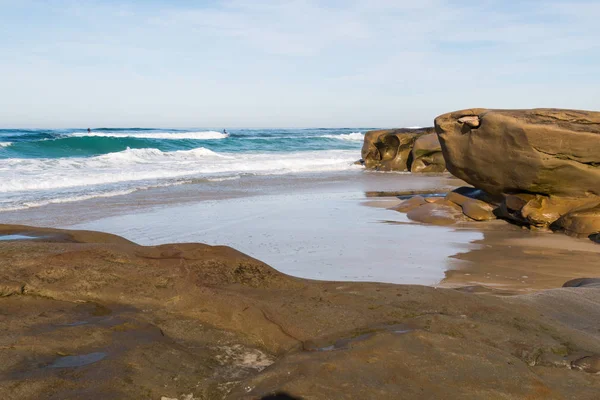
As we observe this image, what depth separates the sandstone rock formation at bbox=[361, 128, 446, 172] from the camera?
18062mm

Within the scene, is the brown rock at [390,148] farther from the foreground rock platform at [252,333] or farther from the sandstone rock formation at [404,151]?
the foreground rock platform at [252,333]

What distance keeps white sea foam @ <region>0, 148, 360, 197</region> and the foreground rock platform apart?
10.5 metres

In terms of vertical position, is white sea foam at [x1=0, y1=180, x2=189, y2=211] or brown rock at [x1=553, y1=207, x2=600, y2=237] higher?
brown rock at [x1=553, y1=207, x2=600, y2=237]

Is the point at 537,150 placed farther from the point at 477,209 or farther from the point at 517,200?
the point at 477,209

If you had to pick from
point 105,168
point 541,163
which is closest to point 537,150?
point 541,163

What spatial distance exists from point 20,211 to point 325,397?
918cm

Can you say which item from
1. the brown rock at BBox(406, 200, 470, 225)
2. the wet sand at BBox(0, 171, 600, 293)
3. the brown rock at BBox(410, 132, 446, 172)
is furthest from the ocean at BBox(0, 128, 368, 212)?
the brown rock at BBox(406, 200, 470, 225)

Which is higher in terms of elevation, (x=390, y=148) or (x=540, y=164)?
(x=540, y=164)

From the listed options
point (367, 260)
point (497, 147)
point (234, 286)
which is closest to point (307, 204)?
point (497, 147)

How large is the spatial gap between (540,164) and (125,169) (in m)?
14.0

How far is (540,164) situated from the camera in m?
7.36

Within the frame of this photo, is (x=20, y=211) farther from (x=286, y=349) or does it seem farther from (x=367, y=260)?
(x=286, y=349)

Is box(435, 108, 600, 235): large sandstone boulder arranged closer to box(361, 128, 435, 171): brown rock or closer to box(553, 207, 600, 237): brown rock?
box(553, 207, 600, 237): brown rock

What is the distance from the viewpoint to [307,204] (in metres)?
10.3
